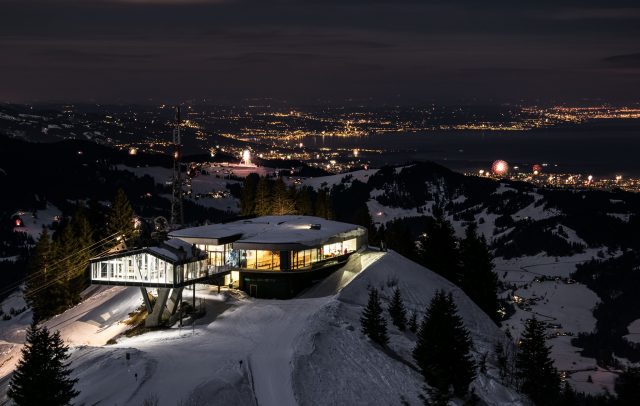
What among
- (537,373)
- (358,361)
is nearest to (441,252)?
(537,373)

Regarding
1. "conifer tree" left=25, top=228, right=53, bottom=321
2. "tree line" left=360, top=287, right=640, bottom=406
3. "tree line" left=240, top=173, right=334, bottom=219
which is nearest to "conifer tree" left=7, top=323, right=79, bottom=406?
"tree line" left=360, top=287, right=640, bottom=406

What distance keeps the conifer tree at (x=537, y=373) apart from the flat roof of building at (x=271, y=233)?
1762cm

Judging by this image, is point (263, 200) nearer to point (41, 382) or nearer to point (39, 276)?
point (39, 276)

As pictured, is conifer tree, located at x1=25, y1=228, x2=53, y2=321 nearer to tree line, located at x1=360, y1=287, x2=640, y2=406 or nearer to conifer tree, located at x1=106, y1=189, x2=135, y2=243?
conifer tree, located at x1=106, y1=189, x2=135, y2=243

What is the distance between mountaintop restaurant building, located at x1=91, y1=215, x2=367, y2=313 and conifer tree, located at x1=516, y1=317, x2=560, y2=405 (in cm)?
1680

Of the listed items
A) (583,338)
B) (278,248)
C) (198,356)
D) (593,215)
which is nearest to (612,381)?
(583,338)

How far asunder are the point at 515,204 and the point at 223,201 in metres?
70.9

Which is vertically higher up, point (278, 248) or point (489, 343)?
point (278, 248)

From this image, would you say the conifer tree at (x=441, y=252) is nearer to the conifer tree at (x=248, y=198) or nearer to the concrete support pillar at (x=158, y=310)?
the conifer tree at (x=248, y=198)

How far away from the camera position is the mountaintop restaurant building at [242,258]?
4556cm

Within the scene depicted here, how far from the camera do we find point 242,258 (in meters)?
52.8

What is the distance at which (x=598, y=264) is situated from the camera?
144 metres

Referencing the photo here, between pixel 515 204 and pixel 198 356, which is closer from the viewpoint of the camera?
pixel 198 356

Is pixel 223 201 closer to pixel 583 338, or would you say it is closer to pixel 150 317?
pixel 583 338
